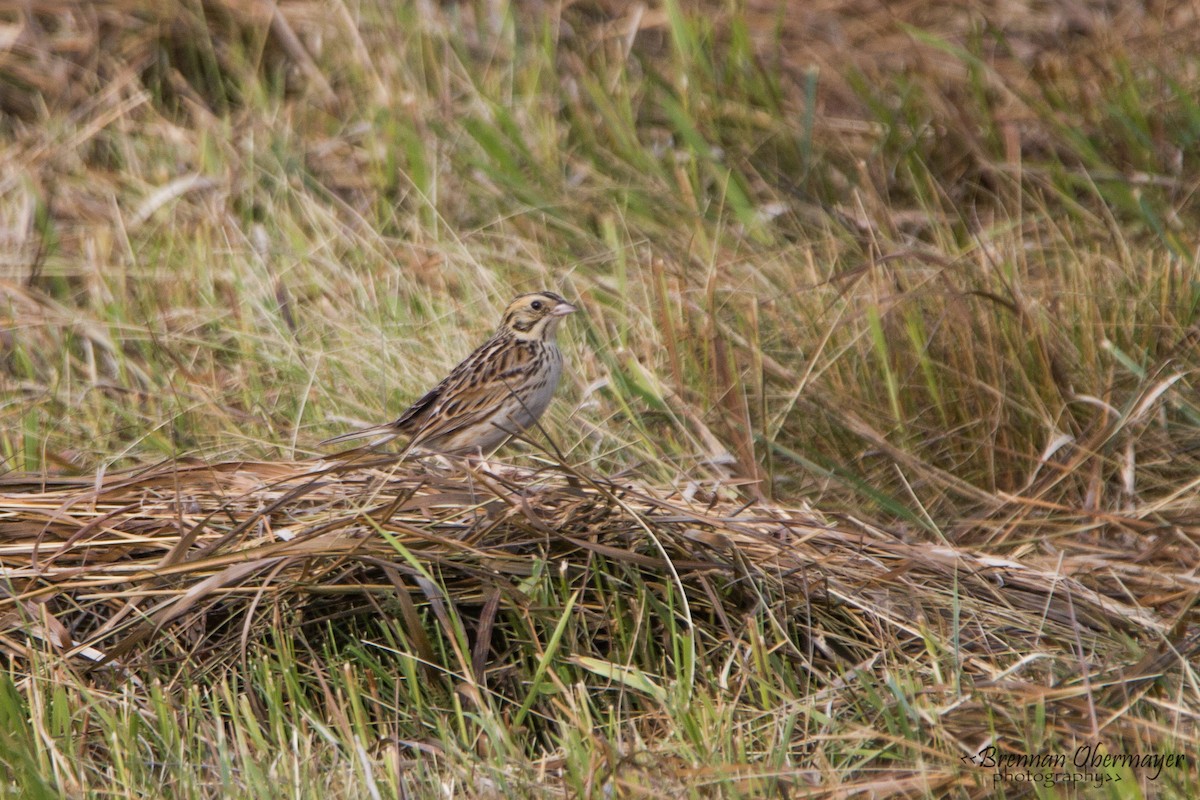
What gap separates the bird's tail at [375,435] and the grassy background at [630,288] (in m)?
0.14

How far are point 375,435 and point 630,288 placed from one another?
1368mm

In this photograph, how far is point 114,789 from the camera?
11.2 feet

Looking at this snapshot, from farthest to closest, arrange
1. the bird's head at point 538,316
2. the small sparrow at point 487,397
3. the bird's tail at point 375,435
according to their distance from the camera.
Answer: the bird's head at point 538,316
the small sparrow at point 487,397
the bird's tail at point 375,435

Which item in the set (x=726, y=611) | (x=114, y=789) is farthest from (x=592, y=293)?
(x=114, y=789)

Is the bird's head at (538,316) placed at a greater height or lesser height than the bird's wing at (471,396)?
greater

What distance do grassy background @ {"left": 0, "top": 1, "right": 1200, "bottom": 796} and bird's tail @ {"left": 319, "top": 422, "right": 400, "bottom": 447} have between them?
14 cm

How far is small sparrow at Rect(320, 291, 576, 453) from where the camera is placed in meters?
5.26

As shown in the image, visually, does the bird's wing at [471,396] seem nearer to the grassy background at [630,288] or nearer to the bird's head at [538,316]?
the bird's head at [538,316]

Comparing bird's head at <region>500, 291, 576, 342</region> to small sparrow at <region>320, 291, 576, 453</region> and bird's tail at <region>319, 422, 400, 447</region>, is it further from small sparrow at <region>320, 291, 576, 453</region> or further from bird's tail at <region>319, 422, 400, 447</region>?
bird's tail at <region>319, 422, 400, 447</region>

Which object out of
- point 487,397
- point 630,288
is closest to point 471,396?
point 487,397

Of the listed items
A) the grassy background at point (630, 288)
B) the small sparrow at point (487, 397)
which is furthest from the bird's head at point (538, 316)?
the grassy background at point (630, 288)

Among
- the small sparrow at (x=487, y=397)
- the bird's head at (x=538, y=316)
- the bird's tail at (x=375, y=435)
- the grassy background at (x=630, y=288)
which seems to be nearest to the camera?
the grassy background at (x=630, y=288)

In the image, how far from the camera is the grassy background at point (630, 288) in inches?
143

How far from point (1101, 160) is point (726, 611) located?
12.7 ft
